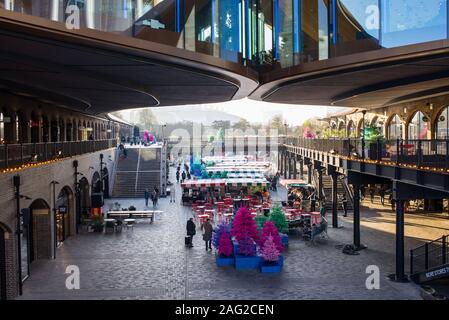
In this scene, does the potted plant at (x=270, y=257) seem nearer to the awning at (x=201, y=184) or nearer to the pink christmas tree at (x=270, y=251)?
the pink christmas tree at (x=270, y=251)

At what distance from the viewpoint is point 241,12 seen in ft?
86.3

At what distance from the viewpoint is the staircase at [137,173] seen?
4478 cm

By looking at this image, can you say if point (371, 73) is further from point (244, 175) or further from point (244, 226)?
point (244, 175)

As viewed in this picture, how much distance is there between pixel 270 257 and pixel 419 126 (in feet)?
66.8

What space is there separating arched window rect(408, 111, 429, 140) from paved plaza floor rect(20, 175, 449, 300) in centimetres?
856

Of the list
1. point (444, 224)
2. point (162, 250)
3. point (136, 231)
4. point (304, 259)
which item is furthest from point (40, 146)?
point (444, 224)

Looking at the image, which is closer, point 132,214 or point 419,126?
point 132,214

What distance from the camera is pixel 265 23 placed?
85.7ft

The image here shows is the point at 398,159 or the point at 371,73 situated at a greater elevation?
the point at 371,73

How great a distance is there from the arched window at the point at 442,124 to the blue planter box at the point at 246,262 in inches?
679

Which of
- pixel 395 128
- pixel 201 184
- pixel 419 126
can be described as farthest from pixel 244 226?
pixel 395 128

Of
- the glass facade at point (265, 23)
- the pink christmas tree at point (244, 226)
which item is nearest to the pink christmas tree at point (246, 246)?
the pink christmas tree at point (244, 226)

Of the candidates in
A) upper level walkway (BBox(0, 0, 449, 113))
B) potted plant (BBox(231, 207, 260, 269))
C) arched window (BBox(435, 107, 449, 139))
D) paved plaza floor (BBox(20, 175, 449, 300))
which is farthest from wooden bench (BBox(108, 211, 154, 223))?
arched window (BBox(435, 107, 449, 139))

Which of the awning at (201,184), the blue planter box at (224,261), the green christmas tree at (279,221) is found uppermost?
the awning at (201,184)
